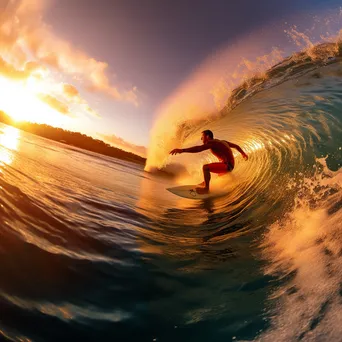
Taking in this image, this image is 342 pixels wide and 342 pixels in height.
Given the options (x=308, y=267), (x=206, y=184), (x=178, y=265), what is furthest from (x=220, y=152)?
(x=308, y=267)

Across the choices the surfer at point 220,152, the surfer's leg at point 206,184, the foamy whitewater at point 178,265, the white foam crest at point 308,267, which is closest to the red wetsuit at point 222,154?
the surfer at point 220,152

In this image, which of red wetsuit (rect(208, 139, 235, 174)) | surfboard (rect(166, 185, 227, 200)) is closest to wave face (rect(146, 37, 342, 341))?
surfboard (rect(166, 185, 227, 200))

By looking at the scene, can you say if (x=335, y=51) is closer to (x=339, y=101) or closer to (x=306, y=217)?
(x=339, y=101)

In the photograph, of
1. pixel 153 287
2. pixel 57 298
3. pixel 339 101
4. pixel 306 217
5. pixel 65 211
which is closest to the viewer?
pixel 57 298

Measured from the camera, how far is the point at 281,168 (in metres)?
8.52

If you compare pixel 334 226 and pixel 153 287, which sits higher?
pixel 334 226

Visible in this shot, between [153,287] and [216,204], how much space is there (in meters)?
5.73

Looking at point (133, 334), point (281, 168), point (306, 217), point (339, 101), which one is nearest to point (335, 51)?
point (339, 101)

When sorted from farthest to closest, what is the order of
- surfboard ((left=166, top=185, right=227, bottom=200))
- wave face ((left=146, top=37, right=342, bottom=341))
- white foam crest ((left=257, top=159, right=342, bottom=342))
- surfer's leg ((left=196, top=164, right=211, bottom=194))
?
surfboard ((left=166, top=185, right=227, bottom=200)) → surfer's leg ((left=196, top=164, right=211, bottom=194)) → wave face ((left=146, top=37, right=342, bottom=341)) → white foam crest ((left=257, top=159, right=342, bottom=342))

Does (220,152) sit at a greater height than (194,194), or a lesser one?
greater

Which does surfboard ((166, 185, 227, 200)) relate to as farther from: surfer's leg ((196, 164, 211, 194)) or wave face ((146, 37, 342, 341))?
wave face ((146, 37, 342, 341))

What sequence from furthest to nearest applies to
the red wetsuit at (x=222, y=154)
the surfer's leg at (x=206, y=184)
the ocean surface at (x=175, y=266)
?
the surfer's leg at (x=206, y=184), the red wetsuit at (x=222, y=154), the ocean surface at (x=175, y=266)

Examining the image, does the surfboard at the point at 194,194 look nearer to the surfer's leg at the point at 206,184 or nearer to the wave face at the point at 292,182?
the surfer's leg at the point at 206,184

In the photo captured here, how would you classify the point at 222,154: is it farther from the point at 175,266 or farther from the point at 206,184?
the point at 175,266
